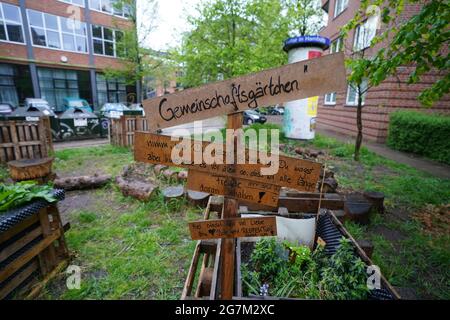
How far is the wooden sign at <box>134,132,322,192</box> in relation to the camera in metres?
1.34

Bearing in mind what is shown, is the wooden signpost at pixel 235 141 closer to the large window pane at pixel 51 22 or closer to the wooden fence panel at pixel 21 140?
the wooden fence panel at pixel 21 140

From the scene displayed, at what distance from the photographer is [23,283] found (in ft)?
7.22

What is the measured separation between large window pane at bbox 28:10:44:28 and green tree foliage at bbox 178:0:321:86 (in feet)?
49.2

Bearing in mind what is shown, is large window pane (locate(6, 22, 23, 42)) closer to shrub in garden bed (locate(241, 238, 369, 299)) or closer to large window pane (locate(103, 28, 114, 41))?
large window pane (locate(103, 28, 114, 41))

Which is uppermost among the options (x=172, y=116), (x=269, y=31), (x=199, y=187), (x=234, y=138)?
(x=269, y=31)

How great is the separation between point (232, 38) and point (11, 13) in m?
17.8

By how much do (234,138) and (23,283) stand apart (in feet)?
8.25

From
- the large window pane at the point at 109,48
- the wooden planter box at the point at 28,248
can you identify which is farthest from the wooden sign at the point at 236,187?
the large window pane at the point at 109,48

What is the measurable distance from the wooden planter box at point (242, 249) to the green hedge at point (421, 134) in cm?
647

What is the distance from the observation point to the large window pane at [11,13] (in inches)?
647

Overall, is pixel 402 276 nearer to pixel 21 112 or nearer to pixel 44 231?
pixel 44 231

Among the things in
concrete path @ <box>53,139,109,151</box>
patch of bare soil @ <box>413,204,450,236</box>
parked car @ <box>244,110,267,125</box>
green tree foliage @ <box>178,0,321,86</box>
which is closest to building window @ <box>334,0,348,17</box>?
green tree foliage @ <box>178,0,321,86</box>

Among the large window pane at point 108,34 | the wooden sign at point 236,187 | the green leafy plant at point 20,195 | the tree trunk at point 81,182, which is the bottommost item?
the tree trunk at point 81,182
